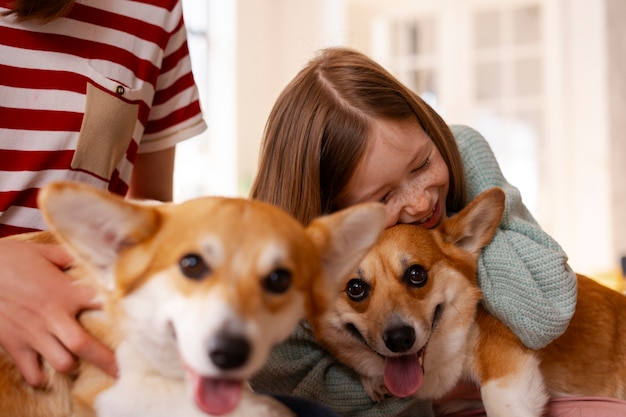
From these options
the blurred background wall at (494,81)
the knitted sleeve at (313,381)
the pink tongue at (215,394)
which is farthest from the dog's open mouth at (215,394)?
the blurred background wall at (494,81)

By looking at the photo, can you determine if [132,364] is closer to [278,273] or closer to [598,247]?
[278,273]

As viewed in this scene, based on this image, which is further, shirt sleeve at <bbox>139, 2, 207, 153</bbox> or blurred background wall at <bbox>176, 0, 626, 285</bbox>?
blurred background wall at <bbox>176, 0, 626, 285</bbox>

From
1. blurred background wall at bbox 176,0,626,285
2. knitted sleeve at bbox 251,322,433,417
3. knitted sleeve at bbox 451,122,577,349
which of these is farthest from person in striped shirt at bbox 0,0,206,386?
blurred background wall at bbox 176,0,626,285

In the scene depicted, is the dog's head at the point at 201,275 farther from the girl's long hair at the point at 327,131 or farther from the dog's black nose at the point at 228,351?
the girl's long hair at the point at 327,131

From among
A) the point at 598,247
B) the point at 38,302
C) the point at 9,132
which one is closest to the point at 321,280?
the point at 38,302

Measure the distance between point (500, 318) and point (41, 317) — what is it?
0.92m

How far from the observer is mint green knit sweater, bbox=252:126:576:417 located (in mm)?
1287

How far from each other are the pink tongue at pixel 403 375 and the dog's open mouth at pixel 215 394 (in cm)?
62

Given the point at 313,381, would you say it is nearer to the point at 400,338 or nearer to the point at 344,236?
the point at 400,338

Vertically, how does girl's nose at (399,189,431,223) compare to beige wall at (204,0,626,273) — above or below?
above

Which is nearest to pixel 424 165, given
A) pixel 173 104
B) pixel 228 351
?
pixel 173 104

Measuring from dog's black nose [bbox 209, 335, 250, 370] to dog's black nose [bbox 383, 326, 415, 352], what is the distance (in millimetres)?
650

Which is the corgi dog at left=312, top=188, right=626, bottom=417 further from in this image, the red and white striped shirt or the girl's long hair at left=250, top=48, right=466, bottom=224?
the red and white striped shirt

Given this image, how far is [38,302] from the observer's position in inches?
33.0
